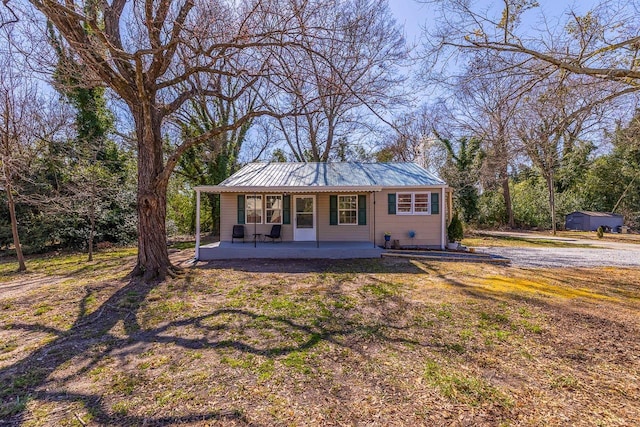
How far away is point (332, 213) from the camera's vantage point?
11.1 meters

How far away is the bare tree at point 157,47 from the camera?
4.75 m

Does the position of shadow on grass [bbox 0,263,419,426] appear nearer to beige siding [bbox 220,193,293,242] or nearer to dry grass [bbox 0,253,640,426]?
dry grass [bbox 0,253,640,426]

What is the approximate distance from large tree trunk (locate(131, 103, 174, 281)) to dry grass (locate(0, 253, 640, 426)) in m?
0.67

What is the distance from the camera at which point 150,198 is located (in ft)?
21.6

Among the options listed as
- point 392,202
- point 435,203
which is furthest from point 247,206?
point 435,203

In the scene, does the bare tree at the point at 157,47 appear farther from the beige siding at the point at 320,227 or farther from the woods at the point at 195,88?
the beige siding at the point at 320,227

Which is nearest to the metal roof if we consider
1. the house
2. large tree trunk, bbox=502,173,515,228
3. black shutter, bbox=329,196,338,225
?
the house

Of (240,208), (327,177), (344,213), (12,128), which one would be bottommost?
(344,213)

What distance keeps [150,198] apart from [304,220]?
563 cm

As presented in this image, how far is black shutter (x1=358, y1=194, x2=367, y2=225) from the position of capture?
1096cm

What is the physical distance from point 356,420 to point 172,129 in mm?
17694

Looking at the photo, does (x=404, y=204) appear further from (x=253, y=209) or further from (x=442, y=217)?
(x=253, y=209)

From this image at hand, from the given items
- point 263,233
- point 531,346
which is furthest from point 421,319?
point 263,233

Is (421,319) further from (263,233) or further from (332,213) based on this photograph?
(263,233)
